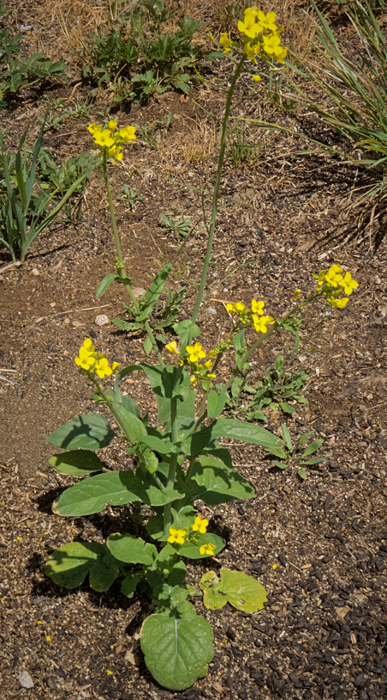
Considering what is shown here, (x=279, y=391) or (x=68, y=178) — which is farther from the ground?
(x=68, y=178)

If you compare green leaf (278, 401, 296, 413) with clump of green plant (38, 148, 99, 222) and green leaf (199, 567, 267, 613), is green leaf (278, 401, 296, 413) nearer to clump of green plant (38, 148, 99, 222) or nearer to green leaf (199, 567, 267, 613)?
green leaf (199, 567, 267, 613)

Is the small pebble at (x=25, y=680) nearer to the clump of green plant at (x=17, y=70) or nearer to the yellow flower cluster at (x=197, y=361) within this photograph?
the yellow flower cluster at (x=197, y=361)

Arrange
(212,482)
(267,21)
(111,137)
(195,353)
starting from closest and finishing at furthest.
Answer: (267,21) < (195,353) < (111,137) < (212,482)

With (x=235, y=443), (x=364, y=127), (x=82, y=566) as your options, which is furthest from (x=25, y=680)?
(x=364, y=127)

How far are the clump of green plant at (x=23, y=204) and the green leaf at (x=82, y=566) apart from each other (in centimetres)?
172

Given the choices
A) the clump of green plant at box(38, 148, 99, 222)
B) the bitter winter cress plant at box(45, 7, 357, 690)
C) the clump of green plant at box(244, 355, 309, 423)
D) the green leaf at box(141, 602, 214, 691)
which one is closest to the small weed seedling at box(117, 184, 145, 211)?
the clump of green plant at box(38, 148, 99, 222)

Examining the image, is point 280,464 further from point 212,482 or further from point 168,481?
point 168,481

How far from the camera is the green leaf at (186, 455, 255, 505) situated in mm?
1838

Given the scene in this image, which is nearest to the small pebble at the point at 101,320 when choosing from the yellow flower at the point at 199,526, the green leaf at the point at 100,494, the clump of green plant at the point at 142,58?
the green leaf at the point at 100,494

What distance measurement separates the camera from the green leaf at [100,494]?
1665 millimetres

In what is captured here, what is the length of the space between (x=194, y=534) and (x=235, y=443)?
0.80 m

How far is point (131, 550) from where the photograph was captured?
1.77 metres

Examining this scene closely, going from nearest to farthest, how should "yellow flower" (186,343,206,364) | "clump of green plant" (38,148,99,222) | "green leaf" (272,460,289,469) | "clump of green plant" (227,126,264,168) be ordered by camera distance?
"yellow flower" (186,343,206,364)
"green leaf" (272,460,289,469)
"clump of green plant" (38,148,99,222)
"clump of green plant" (227,126,264,168)

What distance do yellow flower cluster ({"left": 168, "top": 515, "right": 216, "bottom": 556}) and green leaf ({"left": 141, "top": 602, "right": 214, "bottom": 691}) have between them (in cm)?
27
